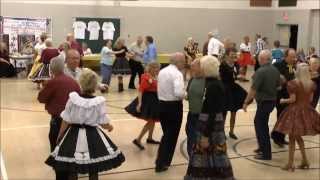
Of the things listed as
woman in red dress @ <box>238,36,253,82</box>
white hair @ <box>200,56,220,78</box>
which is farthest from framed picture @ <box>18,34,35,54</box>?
white hair @ <box>200,56,220,78</box>

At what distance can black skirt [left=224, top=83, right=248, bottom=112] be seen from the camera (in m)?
7.89

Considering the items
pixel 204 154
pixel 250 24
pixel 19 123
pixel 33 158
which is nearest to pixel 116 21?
pixel 250 24

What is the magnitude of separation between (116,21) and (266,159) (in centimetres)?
1344

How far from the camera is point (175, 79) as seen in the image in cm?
599

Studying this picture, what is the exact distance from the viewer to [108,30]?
19.2m

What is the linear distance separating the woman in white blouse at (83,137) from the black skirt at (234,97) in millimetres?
3560

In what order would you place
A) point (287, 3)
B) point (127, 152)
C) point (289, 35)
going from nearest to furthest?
point (127, 152) < point (287, 3) < point (289, 35)

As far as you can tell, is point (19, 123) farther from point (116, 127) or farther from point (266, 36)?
point (266, 36)

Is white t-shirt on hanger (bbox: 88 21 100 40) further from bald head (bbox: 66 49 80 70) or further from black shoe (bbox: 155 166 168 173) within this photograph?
bald head (bbox: 66 49 80 70)

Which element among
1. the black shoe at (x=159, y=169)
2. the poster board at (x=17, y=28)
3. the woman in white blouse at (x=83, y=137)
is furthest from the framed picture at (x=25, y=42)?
the woman in white blouse at (x=83, y=137)

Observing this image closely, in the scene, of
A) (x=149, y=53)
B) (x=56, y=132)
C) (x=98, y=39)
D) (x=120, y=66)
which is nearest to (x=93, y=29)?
(x=98, y=39)

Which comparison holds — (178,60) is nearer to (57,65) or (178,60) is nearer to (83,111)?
→ (57,65)

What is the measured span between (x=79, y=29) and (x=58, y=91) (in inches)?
550

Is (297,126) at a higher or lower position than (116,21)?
lower
